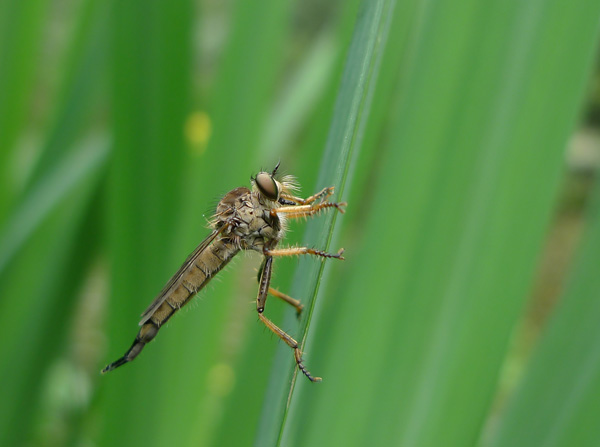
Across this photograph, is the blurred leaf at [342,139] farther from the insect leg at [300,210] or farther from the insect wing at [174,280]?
the insect wing at [174,280]

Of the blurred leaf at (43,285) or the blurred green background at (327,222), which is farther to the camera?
the blurred leaf at (43,285)

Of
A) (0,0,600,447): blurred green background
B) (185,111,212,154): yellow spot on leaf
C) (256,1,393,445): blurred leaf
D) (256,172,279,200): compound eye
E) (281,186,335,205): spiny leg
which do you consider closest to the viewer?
(256,1,393,445): blurred leaf

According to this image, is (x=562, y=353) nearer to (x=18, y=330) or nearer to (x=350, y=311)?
(x=350, y=311)

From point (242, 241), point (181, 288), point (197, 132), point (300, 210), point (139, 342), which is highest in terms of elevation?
point (197, 132)

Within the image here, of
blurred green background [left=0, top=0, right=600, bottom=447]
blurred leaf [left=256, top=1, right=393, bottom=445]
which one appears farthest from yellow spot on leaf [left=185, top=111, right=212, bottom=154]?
blurred leaf [left=256, top=1, right=393, bottom=445]

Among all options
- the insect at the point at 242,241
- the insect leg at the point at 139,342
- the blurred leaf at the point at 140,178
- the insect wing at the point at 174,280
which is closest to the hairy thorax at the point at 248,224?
Answer: the insect at the point at 242,241

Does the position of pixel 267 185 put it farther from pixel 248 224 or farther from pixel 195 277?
pixel 195 277

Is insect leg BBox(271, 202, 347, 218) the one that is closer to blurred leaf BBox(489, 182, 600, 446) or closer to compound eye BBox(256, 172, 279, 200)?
compound eye BBox(256, 172, 279, 200)

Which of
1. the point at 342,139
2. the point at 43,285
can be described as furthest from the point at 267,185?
the point at 342,139
